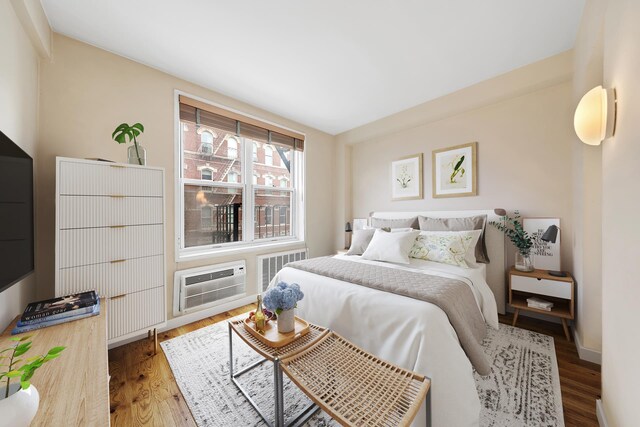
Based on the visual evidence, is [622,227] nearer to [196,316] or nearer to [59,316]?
[59,316]

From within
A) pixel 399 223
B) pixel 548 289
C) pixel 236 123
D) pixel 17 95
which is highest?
pixel 236 123

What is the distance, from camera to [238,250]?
2.93 metres

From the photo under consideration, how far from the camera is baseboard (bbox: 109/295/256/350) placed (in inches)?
86.0

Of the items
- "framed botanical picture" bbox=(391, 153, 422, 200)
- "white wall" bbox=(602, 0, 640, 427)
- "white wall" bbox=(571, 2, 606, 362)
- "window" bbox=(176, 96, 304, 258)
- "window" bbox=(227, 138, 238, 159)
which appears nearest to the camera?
"white wall" bbox=(602, 0, 640, 427)

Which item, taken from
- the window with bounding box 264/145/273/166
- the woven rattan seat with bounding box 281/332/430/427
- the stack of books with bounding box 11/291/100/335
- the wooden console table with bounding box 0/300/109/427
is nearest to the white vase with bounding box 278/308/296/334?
the woven rattan seat with bounding box 281/332/430/427

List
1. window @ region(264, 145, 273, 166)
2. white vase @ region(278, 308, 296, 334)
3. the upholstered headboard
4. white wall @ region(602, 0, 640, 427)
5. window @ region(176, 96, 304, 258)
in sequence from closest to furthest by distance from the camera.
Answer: white wall @ region(602, 0, 640, 427) → white vase @ region(278, 308, 296, 334) → the upholstered headboard → window @ region(176, 96, 304, 258) → window @ region(264, 145, 273, 166)

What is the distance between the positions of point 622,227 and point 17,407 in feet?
7.11

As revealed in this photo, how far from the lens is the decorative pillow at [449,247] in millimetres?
2314

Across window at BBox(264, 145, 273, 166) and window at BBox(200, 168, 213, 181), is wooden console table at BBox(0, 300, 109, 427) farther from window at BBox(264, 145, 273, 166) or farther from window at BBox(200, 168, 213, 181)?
window at BBox(264, 145, 273, 166)

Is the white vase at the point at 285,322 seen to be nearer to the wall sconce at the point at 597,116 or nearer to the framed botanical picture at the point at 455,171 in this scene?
the wall sconce at the point at 597,116

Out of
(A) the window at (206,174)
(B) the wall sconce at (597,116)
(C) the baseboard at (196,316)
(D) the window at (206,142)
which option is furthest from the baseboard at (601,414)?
(D) the window at (206,142)

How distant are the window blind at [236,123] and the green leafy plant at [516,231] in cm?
275

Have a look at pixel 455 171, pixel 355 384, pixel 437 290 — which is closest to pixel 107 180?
pixel 355 384

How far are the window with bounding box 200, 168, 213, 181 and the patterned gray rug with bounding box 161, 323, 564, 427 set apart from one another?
1.70 m
